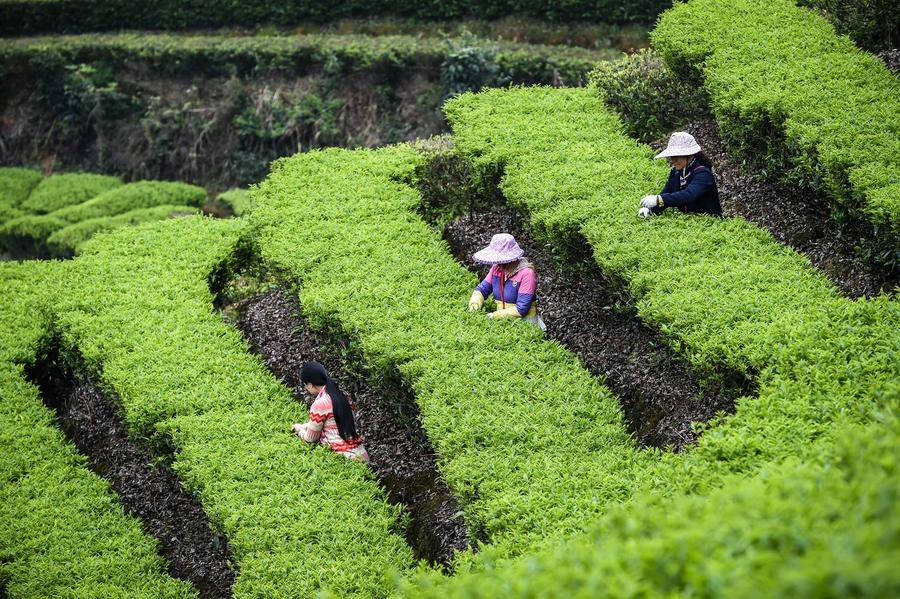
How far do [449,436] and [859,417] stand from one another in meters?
3.06

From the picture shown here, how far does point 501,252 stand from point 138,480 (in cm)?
458

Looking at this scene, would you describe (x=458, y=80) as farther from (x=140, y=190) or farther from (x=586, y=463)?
(x=586, y=463)

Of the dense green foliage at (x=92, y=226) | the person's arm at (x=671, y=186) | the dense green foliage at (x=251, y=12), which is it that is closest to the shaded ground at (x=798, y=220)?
the person's arm at (x=671, y=186)

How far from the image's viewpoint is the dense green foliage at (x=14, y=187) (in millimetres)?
17781

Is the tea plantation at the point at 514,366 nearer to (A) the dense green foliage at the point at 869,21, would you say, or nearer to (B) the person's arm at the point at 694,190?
(B) the person's arm at the point at 694,190

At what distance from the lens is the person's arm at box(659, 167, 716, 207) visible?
8.54 meters

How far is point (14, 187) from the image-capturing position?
744 inches

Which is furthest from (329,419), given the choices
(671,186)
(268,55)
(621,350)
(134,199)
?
(268,55)

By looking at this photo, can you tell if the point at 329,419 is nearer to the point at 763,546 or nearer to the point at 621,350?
the point at 621,350

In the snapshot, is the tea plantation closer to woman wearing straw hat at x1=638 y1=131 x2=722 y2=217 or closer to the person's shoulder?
woman wearing straw hat at x1=638 y1=131 x2=722 y2=217

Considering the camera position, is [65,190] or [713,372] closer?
[713,372]

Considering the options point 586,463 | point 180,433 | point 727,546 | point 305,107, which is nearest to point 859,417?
point 586,463

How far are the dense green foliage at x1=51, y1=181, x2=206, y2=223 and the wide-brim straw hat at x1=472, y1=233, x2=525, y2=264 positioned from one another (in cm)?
1150

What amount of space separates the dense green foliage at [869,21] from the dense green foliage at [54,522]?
10.1 meters
